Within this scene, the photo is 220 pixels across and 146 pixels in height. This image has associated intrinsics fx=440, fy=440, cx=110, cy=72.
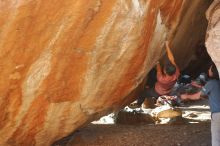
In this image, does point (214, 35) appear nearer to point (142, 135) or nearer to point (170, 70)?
point (170, 70)

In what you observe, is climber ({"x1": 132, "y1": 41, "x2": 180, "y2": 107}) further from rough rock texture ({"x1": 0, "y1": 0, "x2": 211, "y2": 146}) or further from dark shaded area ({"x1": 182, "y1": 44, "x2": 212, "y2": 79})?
dark shaded area ({"x1": 182, "y1": 44, "x2": 212, "y2": 79})

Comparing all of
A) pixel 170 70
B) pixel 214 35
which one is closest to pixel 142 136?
pixel 170 70

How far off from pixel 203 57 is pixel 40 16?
25.3 ft

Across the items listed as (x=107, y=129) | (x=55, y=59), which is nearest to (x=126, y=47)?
(x=55, y=59)

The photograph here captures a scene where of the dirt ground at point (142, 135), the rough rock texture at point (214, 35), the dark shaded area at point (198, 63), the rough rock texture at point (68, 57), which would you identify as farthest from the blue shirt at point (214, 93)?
the dark shaded area at point (198, 63)

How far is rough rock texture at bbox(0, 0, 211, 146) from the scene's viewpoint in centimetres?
605

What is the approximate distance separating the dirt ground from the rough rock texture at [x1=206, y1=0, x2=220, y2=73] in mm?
1681

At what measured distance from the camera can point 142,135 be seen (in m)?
8.34

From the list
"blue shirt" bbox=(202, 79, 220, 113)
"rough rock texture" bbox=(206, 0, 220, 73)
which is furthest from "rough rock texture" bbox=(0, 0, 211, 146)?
"blue shirt" bbox=(202, 79, 220, 113)

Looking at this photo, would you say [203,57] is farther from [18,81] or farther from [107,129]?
[18,81]

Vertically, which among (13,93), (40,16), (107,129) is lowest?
(107,129)

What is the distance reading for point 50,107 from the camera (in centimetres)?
696

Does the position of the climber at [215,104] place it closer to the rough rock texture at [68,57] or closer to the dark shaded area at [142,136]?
the rough rock texture at [68,57]

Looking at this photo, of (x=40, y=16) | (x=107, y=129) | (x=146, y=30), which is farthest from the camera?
(x=107, y=129)
